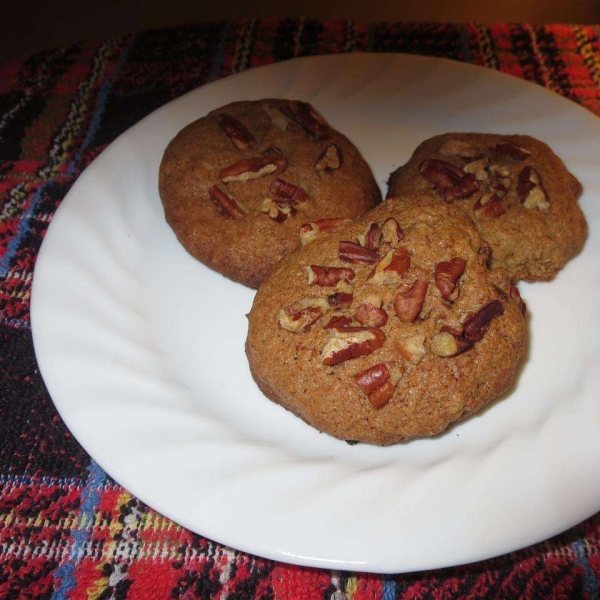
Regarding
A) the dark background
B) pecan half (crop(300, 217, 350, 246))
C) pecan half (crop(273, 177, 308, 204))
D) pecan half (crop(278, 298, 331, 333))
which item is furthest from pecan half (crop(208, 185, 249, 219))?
the dark background

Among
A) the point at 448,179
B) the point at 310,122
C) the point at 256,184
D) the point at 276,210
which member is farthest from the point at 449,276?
the point at 310,122

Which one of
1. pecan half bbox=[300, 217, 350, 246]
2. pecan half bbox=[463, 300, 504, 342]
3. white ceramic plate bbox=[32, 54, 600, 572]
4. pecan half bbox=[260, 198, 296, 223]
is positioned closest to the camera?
white ceramic plate bbox=[32, 54, 600, 572]

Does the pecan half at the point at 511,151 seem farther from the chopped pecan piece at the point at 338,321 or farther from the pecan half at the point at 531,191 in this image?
the chopped pecan piece at the point at 338,321

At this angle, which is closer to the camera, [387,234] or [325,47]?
[387,234]

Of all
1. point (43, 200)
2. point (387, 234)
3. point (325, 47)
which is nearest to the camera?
point (387, 234)

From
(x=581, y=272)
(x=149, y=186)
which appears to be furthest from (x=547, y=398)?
(x=149, y=186)

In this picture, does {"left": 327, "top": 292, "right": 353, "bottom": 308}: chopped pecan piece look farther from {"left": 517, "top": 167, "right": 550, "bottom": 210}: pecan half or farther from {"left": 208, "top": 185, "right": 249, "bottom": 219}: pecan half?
{"left": 517, "top": 167, "right": 550, "bottom": 210}: pecan half

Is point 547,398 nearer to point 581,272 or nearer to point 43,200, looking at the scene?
point 581,272
